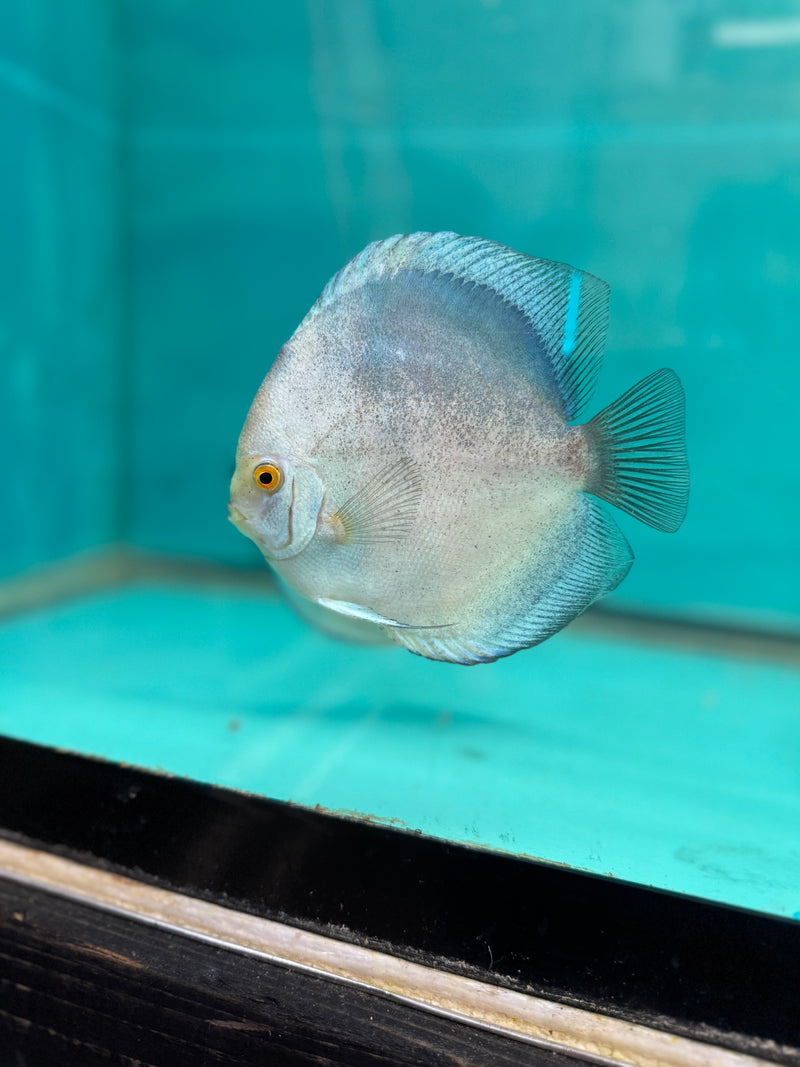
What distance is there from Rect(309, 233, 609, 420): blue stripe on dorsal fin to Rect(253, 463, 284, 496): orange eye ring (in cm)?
15

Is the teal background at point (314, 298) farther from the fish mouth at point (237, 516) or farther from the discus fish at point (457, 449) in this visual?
the fish mouth at point (237, 516)

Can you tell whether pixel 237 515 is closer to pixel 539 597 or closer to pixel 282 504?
pixel 282 504

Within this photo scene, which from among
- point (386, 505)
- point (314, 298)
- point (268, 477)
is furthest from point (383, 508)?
point (314, 298)

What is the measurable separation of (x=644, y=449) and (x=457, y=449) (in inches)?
6.5

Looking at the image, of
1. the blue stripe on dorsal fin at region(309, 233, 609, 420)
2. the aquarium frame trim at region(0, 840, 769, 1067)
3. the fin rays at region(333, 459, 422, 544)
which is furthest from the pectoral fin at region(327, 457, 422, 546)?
the aquarium frame trim at region(0, 840, 769, 1067)

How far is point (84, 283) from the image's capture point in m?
2.01

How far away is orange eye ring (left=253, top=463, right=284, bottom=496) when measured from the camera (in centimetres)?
63

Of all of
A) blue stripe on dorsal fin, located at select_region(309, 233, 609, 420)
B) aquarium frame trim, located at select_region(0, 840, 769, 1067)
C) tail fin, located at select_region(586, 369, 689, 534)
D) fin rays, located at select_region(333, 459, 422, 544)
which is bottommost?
aquarium frame trim, located at select_region(0, 840, 769, 1067)

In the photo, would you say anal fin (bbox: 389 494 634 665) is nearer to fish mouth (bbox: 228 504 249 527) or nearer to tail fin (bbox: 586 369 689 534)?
tail fin (bbox: 586 369 689 534)

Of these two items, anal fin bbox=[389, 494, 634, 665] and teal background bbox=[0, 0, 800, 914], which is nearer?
anal fin bbox=[389, 494, 634, 665]

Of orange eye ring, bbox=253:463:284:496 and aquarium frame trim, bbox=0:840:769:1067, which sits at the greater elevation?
orange eye ring, bbox=253:463:284:496

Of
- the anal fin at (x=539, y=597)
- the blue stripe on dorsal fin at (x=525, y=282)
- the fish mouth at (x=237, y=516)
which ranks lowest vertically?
the anal fin at (x=539, y=597)

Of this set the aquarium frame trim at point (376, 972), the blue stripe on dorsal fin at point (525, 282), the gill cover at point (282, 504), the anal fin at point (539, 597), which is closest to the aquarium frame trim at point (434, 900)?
the aquarium frame trim at point (376, 972)

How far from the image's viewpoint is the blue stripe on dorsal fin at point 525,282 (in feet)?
2.04
